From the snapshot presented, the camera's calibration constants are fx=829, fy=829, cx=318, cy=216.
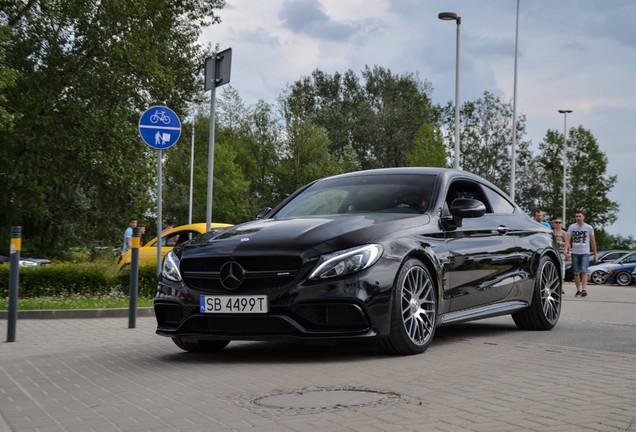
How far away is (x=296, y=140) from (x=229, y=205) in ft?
33.8

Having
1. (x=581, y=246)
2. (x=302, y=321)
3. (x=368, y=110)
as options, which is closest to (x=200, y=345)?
(x=302, y=321)

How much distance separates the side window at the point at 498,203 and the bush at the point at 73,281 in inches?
299

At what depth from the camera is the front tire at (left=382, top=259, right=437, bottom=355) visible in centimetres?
646

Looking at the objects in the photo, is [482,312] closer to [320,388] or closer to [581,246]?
[320,388]

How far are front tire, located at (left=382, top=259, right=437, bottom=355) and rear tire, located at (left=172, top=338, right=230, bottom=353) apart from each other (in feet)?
5.28

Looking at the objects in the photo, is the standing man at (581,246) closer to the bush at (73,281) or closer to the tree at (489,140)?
the bush at (73,281)

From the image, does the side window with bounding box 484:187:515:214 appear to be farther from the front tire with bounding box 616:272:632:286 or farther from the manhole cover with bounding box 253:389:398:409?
the front tire with bounding box 616:272:632:286

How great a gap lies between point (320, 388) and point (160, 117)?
8.04 m

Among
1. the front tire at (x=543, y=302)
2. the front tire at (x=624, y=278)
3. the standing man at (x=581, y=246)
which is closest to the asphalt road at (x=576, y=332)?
the front tire at (x=543, y=302)

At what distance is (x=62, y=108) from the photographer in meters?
27.4

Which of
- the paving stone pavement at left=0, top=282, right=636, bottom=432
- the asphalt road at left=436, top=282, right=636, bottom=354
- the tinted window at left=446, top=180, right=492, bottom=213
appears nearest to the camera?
the paving stone pavement at left=0, top=282, right=636, bottom=432

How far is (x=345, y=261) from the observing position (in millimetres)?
6281

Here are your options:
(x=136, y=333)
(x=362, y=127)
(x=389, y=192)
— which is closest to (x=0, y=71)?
(x=136, y=333)

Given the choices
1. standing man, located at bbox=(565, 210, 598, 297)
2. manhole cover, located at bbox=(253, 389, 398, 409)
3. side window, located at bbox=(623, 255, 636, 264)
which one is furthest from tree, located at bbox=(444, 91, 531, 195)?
manhole cover, located at bbox=(253, 389, 398, 409)
